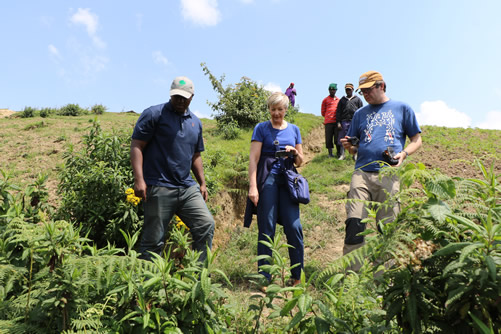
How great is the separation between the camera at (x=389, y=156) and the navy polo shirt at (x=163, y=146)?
204cm

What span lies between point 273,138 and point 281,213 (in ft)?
2.82

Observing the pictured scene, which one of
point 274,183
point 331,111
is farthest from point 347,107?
point 274,183

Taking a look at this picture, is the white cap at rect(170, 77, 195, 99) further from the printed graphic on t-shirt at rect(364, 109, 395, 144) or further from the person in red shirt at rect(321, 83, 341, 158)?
the person in red shirt at rect(321, 83, 341, 158)

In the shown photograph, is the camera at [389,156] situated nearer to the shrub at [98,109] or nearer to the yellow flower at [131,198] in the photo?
the yellow flower at [131,198]

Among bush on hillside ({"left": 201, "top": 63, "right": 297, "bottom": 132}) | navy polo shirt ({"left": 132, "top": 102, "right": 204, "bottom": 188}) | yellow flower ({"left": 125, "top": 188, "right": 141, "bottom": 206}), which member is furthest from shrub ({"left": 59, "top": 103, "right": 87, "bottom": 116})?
navy polo shirt ({"left": 132, "top": 102, "right": 204, "bottom": 188})

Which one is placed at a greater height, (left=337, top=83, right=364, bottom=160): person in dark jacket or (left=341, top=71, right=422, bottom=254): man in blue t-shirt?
(left=337, top=83, right=364, bottom=160): person in dark jacket

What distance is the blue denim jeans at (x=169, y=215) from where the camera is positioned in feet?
12.1

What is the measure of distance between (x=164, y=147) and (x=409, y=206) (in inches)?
109

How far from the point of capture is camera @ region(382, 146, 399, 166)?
3719mm

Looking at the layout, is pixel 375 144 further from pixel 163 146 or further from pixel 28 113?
pixel 28 113

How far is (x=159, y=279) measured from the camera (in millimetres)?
1813

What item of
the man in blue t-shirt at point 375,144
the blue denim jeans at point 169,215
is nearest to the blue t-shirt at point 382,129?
the man in blue t-shirt at point 375,144

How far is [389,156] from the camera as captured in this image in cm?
373

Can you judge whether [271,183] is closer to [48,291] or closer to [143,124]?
[143,124]
